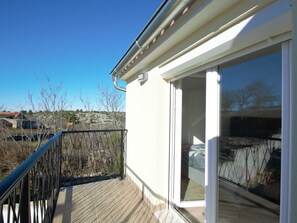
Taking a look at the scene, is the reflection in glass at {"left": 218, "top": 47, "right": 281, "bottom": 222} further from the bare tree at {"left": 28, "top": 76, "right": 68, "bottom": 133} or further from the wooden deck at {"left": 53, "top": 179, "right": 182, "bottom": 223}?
the bare tree at {"left": 28, "top": 76, "right": 68, "bottom": 133}

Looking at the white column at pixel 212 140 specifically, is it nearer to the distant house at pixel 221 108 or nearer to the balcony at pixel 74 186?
the distant house at pixel 221 108

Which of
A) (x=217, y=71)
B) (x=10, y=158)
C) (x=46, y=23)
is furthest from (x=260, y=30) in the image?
(x=10, y=158)

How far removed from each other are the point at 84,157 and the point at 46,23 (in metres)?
5.01

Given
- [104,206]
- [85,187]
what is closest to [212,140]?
[104,206]

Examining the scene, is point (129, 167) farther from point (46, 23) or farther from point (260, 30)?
point (46, 23)

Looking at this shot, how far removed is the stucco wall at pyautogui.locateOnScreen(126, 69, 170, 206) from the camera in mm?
3703

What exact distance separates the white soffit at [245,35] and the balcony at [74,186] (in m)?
1.83

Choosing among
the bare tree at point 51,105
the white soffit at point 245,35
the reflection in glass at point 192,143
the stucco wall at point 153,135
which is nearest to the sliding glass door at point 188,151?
the reflection in glass at point 192,143

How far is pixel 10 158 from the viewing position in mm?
8125

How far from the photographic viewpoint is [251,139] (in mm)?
2066

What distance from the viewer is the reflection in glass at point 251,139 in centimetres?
→ 176

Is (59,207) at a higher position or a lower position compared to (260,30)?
lower

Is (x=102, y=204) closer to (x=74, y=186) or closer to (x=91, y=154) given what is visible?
(x=74, y=186)

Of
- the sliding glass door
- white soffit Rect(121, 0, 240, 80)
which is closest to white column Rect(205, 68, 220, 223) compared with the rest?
white soffit Rect(121, 0, 240, 80)
